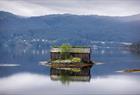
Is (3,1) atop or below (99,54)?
atop

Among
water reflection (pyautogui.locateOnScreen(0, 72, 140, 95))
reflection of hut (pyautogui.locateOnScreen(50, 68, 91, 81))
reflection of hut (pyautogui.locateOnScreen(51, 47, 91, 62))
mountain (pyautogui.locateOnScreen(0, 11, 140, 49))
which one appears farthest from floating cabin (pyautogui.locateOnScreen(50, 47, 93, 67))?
water reflection (pyautogui.locateOnScreen(0, 72, 140, 95))

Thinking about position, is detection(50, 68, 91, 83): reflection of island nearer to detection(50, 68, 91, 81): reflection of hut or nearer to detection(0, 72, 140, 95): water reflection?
detection(50, 68, 91, 81): reflection of hut

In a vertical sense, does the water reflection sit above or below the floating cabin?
below

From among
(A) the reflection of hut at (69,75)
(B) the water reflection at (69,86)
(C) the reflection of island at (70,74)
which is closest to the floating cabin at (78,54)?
(C) the reflection of island at (70,74)

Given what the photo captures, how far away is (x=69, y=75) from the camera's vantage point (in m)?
16.1

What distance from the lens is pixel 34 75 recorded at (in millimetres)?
16703

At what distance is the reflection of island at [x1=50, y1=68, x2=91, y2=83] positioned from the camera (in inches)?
605

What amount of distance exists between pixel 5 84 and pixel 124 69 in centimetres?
560

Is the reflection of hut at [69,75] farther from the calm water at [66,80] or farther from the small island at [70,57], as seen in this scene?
the small island at [70,57]

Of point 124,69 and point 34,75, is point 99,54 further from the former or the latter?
point 34,75

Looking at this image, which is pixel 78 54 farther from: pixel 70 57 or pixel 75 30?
pixel 75 30

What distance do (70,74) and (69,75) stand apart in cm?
30

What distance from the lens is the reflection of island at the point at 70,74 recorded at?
1537 centimetres

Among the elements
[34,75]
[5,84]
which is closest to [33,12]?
[34,75]
